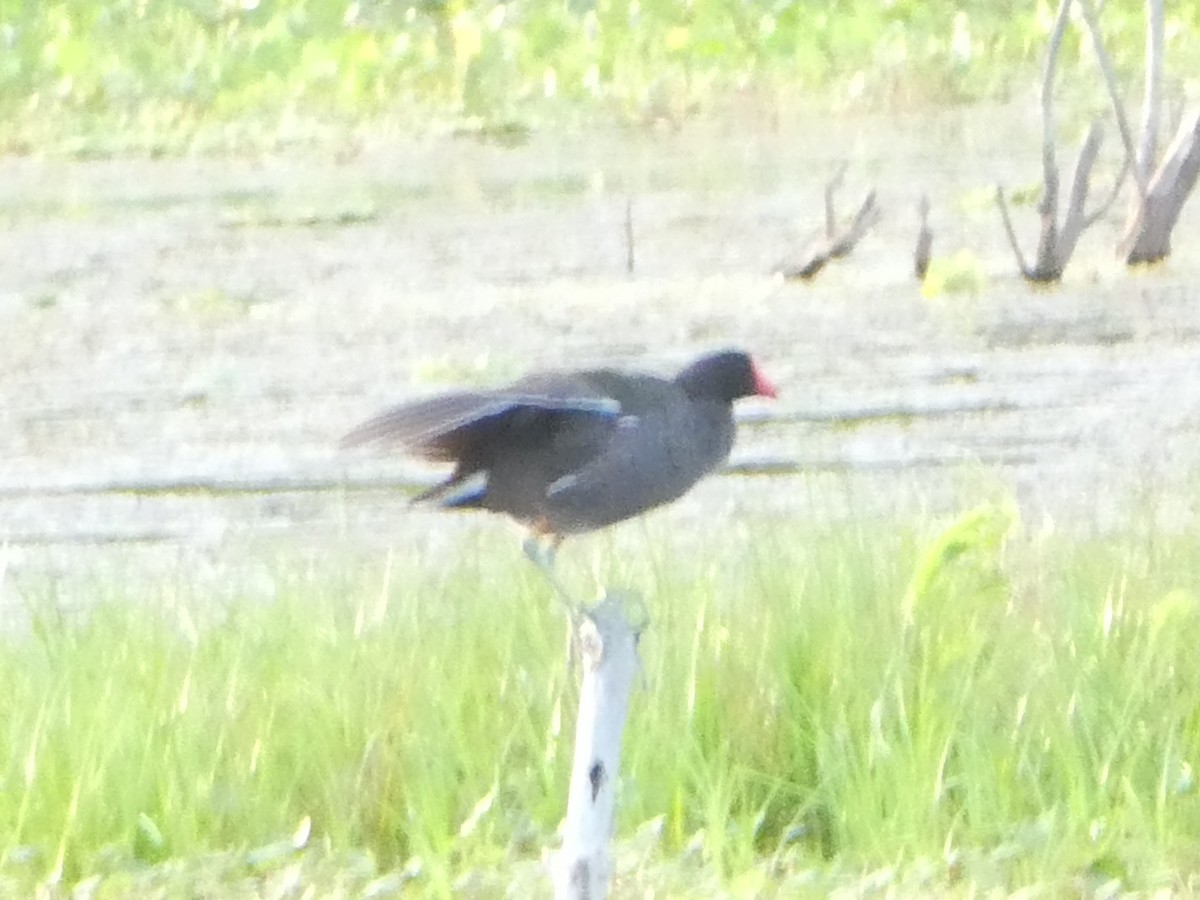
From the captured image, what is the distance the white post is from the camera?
8.98 feet

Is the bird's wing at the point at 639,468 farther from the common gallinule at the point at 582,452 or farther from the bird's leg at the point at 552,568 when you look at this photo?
the bird's leg at the point at 552,568

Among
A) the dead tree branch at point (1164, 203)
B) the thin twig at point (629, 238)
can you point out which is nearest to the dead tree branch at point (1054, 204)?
the dead tree branch at point (1164, 203)

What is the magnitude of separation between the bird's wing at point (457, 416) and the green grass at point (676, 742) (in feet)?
1.15

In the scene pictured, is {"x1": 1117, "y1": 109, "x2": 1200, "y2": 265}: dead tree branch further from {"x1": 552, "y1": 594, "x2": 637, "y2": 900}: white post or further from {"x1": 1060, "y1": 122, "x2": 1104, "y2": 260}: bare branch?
{"x1": 552, "y1": 594, "x2": 637, "y2": 900}: white post

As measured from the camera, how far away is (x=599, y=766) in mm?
2736

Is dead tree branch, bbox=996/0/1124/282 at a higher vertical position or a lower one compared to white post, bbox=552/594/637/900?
higher

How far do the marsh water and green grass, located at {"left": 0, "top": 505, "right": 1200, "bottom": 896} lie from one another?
0.67m

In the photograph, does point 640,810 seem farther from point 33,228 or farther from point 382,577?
point 33,228

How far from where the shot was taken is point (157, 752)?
11.3ft

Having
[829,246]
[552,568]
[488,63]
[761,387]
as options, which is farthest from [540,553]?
[488,63]

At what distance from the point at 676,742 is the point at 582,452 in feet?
1.20

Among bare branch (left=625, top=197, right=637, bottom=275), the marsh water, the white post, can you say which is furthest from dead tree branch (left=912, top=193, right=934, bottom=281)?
the white post

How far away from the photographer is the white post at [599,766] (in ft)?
8.98

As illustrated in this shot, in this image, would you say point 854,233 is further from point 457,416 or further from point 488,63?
point 457,416
